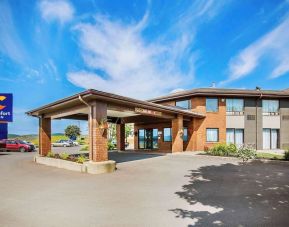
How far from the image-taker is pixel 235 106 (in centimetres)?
2439

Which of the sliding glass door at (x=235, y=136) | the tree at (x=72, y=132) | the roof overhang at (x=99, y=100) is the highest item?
the roof overhang at (x=99, y=100)

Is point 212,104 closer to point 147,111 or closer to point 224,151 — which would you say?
point 224,151

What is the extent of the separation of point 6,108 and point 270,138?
2944cm

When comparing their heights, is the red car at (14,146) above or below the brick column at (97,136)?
below

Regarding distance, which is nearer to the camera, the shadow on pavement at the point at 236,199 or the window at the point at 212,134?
the shadow on pavement at the point at 236,199

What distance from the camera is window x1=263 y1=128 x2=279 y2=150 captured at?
2517 cm

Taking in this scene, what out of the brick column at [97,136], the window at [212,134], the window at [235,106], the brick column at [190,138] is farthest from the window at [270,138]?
the brick column at [97,136]

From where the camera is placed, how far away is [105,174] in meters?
11.2

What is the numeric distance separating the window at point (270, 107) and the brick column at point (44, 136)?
70.2ft

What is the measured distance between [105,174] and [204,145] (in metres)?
14.8

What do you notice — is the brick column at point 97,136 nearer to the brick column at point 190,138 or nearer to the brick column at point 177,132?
the brick column at point 177,132

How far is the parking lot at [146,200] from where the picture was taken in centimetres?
541

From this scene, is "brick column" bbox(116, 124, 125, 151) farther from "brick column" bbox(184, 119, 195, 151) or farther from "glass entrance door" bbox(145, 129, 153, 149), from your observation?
"brick column" bbox(184, 119, 195, 151)

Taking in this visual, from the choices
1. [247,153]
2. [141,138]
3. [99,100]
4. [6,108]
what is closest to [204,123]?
[141,138]
